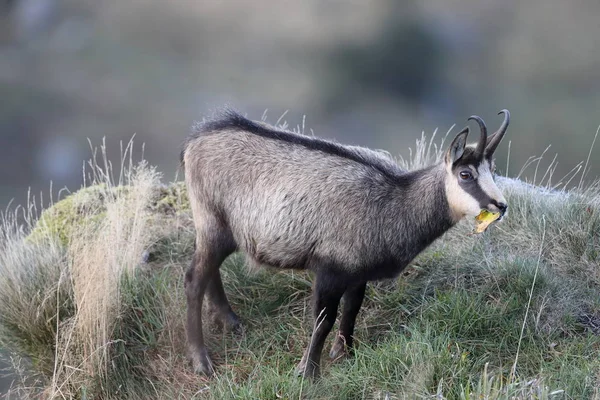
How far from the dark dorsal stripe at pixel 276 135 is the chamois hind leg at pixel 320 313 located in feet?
3.09

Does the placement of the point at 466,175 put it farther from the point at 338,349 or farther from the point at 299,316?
the point at 299,316

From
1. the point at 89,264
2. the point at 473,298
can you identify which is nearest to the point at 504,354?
the point at 473,298

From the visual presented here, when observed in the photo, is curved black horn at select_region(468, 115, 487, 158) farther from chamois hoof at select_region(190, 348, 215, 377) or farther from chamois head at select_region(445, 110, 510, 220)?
chamois hoof at select_region(190, 348, 215, 377)

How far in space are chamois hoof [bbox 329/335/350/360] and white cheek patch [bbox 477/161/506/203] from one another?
1.74 metres

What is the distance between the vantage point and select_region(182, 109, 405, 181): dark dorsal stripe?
5770mm

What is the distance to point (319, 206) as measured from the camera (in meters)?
5.65

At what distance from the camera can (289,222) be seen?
5707 mm

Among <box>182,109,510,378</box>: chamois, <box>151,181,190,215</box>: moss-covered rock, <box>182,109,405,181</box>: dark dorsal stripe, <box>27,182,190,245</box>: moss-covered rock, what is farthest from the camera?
<box>151,181,190,215</box>: moss-covered rock

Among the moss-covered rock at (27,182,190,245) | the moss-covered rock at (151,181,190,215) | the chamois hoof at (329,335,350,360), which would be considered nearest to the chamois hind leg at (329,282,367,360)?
the chamois hoof at (329,335,350,360)

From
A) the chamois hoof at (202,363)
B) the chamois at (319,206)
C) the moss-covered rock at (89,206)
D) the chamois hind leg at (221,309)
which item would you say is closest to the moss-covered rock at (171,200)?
the moss-covered rock at (89,206)

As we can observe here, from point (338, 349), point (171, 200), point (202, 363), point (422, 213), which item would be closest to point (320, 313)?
point (338, 349)

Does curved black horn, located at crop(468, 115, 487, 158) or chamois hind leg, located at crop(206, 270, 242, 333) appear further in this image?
chamois hind leg, located at crop(206, 270, 242, 333)

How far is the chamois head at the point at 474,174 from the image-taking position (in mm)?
5117

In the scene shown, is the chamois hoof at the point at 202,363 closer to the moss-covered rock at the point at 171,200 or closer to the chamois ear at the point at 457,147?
the moss-covered rock at the point at 171,200
